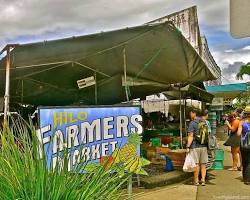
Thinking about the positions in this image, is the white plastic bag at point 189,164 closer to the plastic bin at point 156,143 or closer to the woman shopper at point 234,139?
the woman shopper at point 234,139

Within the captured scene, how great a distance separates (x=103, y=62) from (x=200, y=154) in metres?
2.90

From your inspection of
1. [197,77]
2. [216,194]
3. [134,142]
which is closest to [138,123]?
[134,142]

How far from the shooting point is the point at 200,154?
8.48 metres

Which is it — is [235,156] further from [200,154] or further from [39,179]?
[39,179]

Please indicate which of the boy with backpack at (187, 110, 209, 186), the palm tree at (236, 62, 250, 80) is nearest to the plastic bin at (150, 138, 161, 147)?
the boy with backpack at (187, 110, 209, 186)

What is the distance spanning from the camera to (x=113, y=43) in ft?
24.3

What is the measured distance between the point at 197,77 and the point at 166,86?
111cm

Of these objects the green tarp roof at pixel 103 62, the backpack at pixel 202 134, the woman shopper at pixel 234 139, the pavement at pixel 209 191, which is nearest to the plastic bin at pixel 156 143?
the green tarp roof at pixel 103 62

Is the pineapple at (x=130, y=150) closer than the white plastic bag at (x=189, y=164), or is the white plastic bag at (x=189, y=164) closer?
the pineapple at (x=130, y=150)

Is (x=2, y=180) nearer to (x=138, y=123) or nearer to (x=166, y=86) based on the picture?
(x=138, y=123)

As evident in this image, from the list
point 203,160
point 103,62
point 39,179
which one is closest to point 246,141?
point 203,160

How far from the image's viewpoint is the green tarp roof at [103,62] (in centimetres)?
Result: 720

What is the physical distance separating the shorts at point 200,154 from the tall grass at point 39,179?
5464 mm

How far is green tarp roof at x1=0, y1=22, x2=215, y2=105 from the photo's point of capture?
23.6 ft
